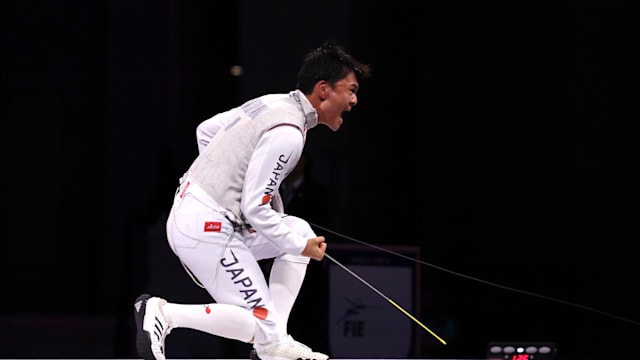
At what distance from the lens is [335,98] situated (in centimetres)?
281

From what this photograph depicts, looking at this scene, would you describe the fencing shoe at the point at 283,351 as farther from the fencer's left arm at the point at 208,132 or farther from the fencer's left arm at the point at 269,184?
the fencer's left arm at the point at 208,132

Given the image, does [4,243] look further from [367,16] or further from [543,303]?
[543,303]

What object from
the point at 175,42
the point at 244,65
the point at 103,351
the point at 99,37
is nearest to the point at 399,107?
the point at 244,65

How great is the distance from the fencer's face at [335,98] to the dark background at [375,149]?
1.45 metres

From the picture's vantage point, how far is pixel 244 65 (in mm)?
4324

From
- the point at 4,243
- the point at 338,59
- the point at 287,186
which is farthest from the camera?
the point at 4,243

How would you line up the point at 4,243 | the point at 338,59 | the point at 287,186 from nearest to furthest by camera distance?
the point at 338,59
the point at 287,186
the point at 4,243

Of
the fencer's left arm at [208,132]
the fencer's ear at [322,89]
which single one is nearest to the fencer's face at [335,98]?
the fencer's ear at [322,89]

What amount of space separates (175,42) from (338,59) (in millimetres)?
1740

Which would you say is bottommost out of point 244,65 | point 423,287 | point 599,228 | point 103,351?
point 103,351

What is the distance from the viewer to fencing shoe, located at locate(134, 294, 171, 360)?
2.58 m

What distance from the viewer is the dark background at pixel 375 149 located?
433 centimetres

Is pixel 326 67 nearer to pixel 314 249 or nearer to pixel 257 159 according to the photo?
pixel 257 159

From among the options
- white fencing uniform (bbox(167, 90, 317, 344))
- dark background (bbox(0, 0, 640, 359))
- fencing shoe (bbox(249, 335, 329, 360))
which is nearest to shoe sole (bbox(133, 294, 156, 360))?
white fencing uniform (bbox(167, 90, 317, 344))
